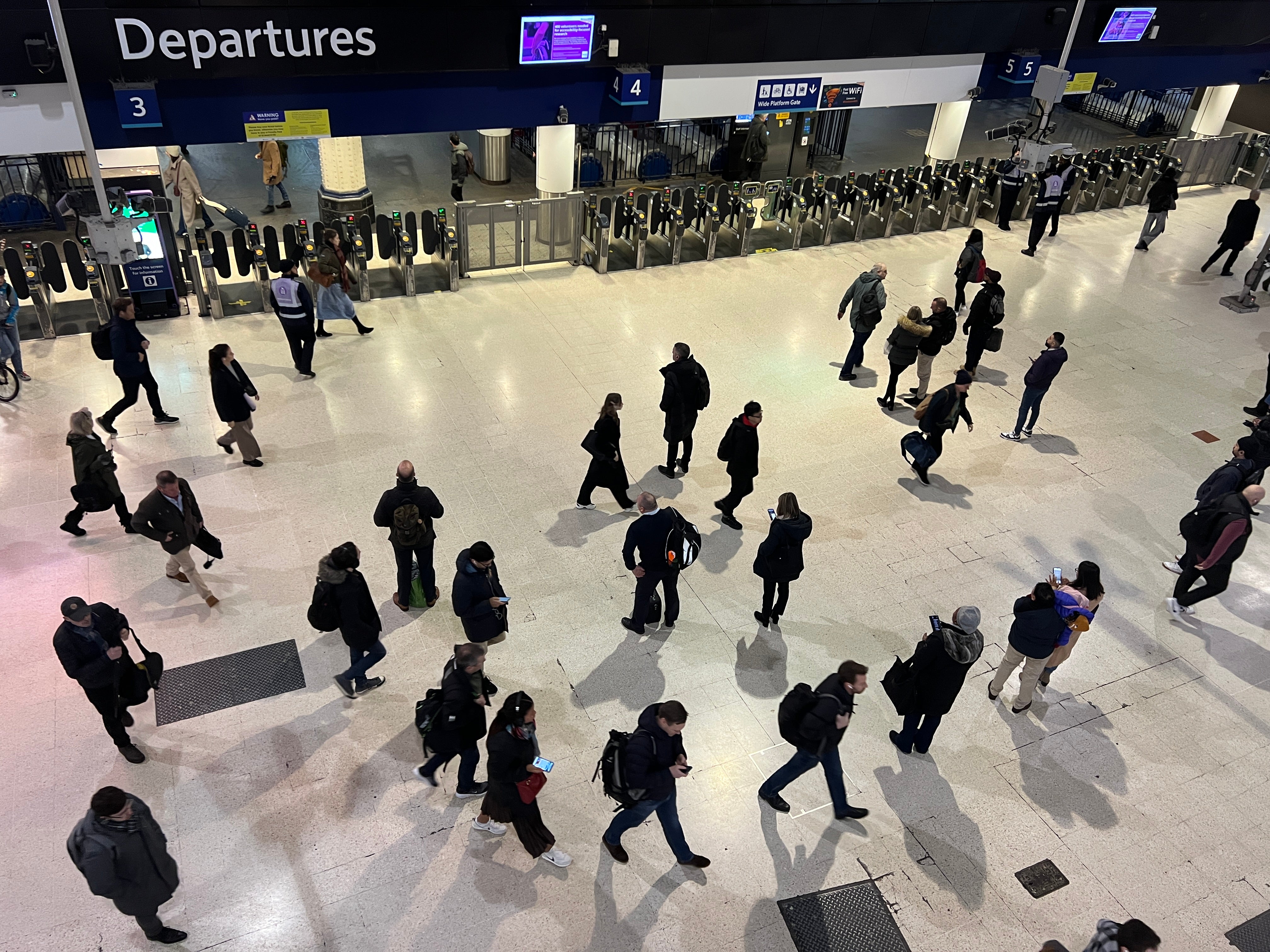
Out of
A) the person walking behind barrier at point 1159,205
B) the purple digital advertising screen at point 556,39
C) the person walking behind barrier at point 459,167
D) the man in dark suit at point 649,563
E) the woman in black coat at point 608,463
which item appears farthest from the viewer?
the person walking behind barrier at point 459,167

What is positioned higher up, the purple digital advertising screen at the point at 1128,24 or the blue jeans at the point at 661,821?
the purple digital advertising screen at the point at 1128,24

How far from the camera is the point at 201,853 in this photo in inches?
228

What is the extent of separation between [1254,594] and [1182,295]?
7.37 meters

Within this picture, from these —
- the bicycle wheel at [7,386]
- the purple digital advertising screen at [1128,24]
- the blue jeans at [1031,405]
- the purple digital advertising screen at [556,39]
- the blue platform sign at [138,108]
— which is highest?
the purple digital advertising screen at [1128,24]

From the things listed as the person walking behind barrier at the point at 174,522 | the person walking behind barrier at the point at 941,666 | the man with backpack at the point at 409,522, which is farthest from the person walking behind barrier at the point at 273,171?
the person walking behind barrier at the point at 941,666

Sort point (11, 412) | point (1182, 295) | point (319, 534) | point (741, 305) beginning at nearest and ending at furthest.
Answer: point (319, 534) → point (11, 412) → point (741, 305) → point (1182, 295)

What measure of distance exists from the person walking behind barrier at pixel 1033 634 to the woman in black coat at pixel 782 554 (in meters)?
1.59

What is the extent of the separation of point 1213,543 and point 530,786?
6.22 m

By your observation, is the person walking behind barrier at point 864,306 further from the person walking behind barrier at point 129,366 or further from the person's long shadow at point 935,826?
the person walking behind barrier at point 129,366

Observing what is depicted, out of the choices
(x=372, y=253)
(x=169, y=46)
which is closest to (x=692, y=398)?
(x=372, y=253)

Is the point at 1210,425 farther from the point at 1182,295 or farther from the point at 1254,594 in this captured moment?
the point at 1182,295

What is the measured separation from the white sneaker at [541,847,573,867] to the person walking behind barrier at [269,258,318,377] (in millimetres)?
6644

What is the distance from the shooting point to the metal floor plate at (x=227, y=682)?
673 centimetres

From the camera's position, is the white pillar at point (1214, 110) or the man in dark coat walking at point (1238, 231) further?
the white pillar at point (1214, 110)
